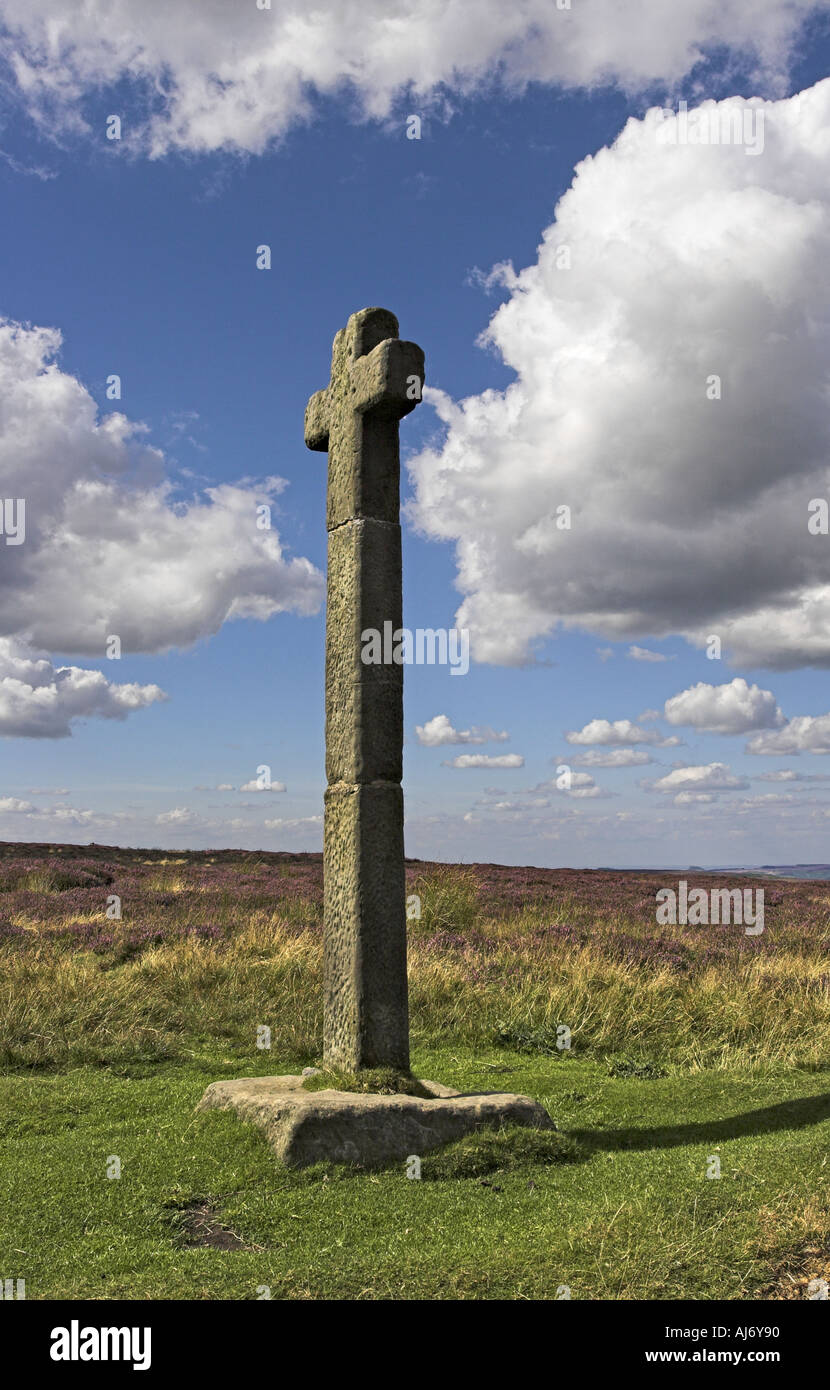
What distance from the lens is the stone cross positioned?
7.04 meters

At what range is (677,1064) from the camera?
9.34 metres

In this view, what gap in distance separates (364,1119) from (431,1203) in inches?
32.2

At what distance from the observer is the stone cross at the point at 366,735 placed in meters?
7.04

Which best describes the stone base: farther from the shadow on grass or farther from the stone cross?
the stone cross

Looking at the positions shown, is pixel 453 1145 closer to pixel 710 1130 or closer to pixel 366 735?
pixel 710 1130

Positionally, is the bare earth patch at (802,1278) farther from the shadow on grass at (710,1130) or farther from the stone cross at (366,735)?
the stone cross at (366,735)

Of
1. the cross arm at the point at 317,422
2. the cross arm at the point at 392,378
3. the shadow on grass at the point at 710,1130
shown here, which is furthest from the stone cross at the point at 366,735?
the shadow on grass at the point at 710,1130

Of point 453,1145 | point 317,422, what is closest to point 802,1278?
point 453,1145

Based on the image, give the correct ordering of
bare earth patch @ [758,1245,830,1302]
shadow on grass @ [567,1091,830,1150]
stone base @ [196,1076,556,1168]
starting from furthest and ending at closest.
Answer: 1. shadow on grass @ [567,1091,830,1150]
2. stone base @ [196,1076,556,1168]
3. bare earth patch @ [758,1245,830,1302]

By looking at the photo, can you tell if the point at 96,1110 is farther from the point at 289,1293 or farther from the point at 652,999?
the point at 652,999

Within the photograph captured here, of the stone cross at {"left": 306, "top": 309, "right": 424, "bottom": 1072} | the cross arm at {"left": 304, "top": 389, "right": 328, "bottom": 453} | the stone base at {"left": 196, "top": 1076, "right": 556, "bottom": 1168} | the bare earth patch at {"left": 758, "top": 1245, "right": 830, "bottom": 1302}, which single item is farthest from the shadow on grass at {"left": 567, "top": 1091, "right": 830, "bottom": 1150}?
the cross arm at {"left": 304, "top": 389, "right": 328, "bottom": 453}

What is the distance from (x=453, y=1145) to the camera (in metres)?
6.12

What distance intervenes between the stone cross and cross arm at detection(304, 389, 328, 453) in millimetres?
452
